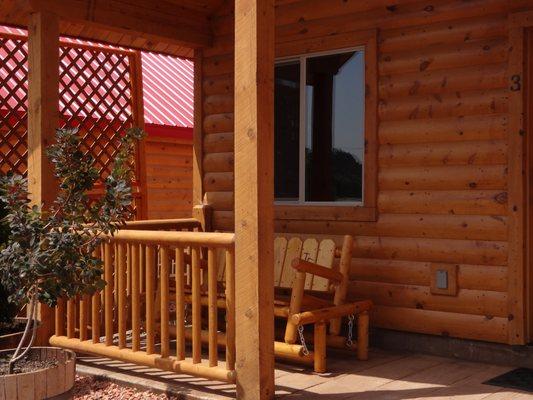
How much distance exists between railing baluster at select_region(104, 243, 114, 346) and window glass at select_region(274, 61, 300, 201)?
72.7 inches

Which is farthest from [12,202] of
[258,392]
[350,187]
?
[350,187]

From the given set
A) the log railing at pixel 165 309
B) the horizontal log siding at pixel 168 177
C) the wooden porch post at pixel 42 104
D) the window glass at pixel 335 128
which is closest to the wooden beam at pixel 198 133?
the window glass at pixel 335 128

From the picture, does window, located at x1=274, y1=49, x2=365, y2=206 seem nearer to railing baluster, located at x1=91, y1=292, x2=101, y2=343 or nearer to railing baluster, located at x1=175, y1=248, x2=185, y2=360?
railing baluster, located at x1=175, y1=248, x2=185, y2=360

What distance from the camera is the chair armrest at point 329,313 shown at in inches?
209

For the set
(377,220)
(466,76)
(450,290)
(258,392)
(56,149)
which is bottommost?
(258,392)

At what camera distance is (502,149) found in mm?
5629

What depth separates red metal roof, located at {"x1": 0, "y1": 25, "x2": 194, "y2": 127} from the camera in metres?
13.7

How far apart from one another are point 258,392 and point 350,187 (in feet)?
8.08

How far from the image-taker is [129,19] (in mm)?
6703

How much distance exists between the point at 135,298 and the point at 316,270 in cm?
128

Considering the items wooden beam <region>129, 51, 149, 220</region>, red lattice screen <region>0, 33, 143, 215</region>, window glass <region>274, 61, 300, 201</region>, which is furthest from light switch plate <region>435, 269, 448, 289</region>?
wooden beam <region>129, 51, 149, 220</region>

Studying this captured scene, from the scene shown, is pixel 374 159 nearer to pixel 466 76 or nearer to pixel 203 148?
pixel 466 76

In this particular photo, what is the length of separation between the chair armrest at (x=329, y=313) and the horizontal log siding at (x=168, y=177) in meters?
8.04

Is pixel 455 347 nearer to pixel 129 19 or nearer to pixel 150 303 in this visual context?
pixel 150 303
